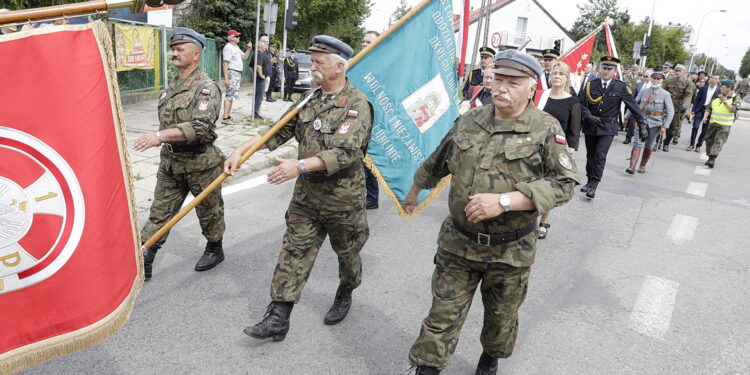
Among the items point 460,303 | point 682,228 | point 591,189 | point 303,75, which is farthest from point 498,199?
point 303,75

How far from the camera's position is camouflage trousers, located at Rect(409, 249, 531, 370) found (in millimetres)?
2646

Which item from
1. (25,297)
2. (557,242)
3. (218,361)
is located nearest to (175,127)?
(218,361)

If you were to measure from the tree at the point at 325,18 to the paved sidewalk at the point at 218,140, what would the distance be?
76.2ft

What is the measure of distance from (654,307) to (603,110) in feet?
11.9

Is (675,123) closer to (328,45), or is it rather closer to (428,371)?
(328,45)

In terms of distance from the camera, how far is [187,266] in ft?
14.4

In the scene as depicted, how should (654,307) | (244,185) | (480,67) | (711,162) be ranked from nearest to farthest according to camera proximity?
1. (654,307)
2. (244,185)
3. (480,67)
4. (711,162)

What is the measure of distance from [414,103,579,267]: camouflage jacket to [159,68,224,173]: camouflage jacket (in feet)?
6.42

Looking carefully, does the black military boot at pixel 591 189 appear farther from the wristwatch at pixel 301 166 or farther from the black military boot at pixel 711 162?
the wristwatch at pixel 301 166

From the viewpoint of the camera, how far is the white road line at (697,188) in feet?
27.8

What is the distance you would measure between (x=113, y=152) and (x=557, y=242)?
477 cm

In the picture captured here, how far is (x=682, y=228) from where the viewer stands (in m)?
6.45

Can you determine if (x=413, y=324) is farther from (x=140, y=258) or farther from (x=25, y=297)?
(x=25, y=297)

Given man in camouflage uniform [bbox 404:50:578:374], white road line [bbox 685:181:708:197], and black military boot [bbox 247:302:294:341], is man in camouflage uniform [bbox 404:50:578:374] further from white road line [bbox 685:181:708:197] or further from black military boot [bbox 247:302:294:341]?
white road line [bbox 685:181:708:197]
